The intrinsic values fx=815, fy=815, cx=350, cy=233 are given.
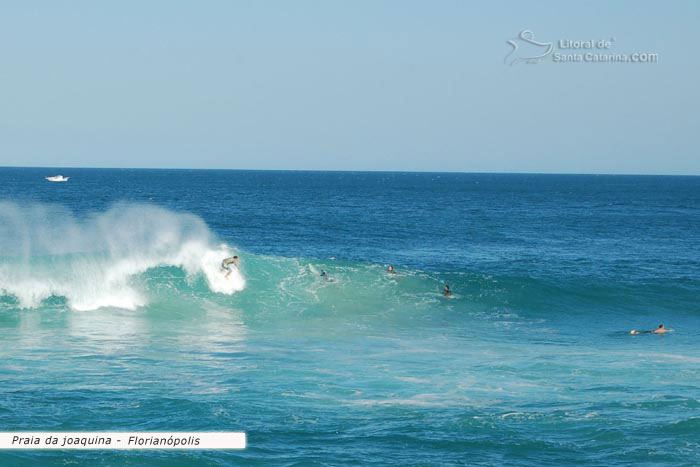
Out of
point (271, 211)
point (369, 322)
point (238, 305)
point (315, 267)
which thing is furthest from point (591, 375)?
point (271, 211)

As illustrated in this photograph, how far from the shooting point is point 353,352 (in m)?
26.6

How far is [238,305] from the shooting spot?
3531cm

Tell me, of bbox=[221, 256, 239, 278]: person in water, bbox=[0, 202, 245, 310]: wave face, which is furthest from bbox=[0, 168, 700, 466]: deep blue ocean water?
bbox=[221, 256, 239, 278]: person in water

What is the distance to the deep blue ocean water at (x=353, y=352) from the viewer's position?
1788 cm

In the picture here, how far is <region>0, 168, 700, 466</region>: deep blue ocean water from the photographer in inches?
704

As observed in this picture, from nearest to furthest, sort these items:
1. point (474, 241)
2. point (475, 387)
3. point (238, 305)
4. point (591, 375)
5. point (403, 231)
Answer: point (475, 387)
point (591, 375)
point (238, 305)
point (474, 241)
point (403, 231)

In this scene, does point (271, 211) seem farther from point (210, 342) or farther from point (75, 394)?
point (75, 394)

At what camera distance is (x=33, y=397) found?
1986cm

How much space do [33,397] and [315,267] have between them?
22.7 metres

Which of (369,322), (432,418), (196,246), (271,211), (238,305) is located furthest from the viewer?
(271,211)

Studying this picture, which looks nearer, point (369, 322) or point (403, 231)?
point (369, 322)
